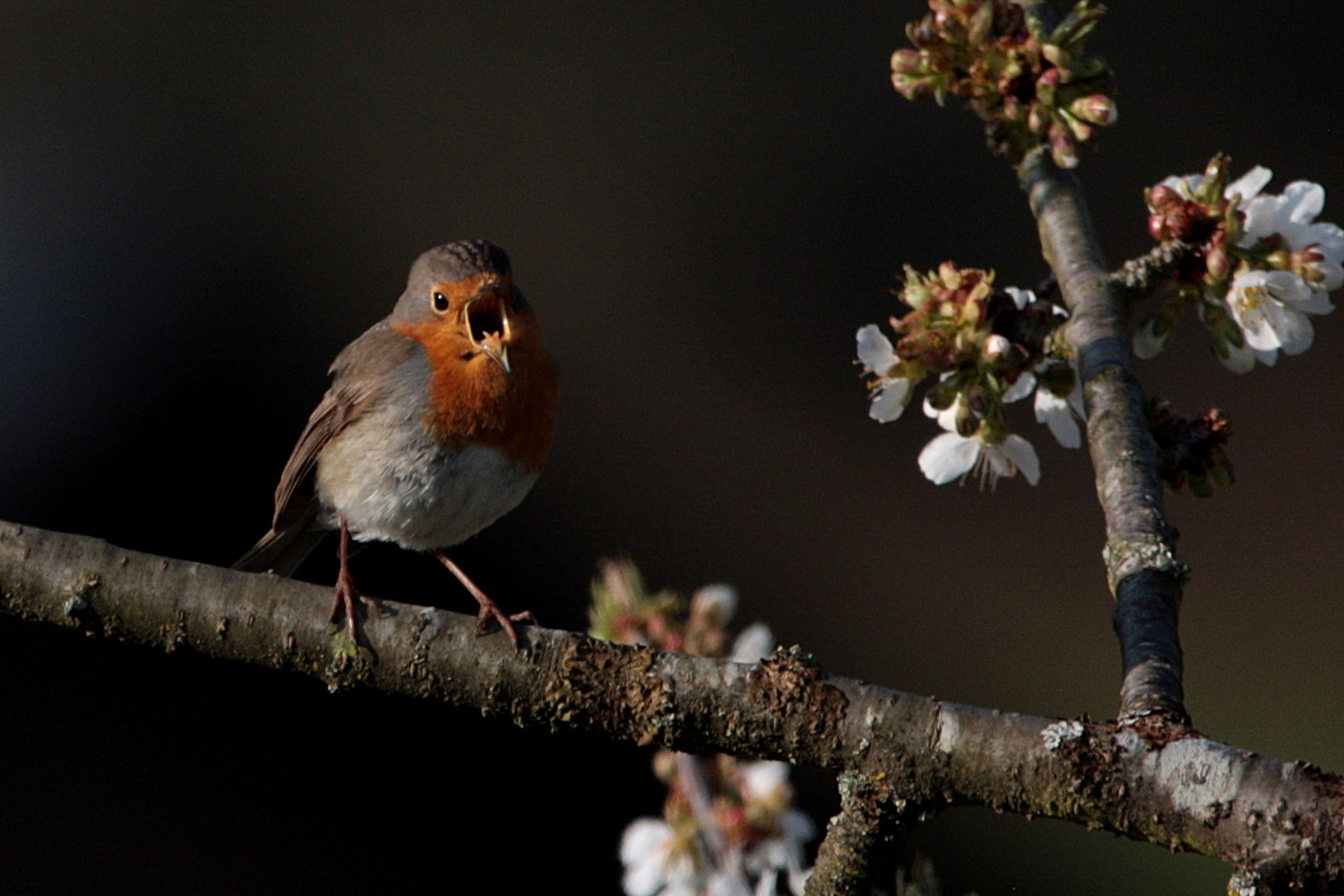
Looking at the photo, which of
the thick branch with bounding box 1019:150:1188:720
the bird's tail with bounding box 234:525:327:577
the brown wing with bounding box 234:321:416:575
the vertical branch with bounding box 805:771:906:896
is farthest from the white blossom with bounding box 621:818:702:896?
the bird's tail with bounding box 234:525:327:577

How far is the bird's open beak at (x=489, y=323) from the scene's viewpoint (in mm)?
2219

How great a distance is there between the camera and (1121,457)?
4.86ft

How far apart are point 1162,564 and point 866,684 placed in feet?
1.07

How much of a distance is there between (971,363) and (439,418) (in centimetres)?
92

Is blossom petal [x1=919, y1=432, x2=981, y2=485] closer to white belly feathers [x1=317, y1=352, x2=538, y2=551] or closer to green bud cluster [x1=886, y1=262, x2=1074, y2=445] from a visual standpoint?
green bud cluster [x1=886, y1=262, x2=1074, y2=445]

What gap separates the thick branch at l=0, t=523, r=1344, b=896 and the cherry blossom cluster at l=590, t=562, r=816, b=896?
0.12m

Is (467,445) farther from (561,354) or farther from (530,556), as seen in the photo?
(561,354)

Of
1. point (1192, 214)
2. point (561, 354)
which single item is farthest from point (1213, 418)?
point (561, 354)

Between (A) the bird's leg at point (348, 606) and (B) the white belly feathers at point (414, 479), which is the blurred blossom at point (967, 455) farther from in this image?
(B) the white belly feathers at point (414, 479)

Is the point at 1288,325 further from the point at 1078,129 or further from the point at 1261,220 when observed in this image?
the point at 1078,129

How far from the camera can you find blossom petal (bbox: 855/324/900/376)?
5.23 feet

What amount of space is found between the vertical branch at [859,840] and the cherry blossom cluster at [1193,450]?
0.63 meters

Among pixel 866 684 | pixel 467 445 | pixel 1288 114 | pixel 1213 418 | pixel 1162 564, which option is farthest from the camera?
pixel 1288 114

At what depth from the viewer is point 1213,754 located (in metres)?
1.06
